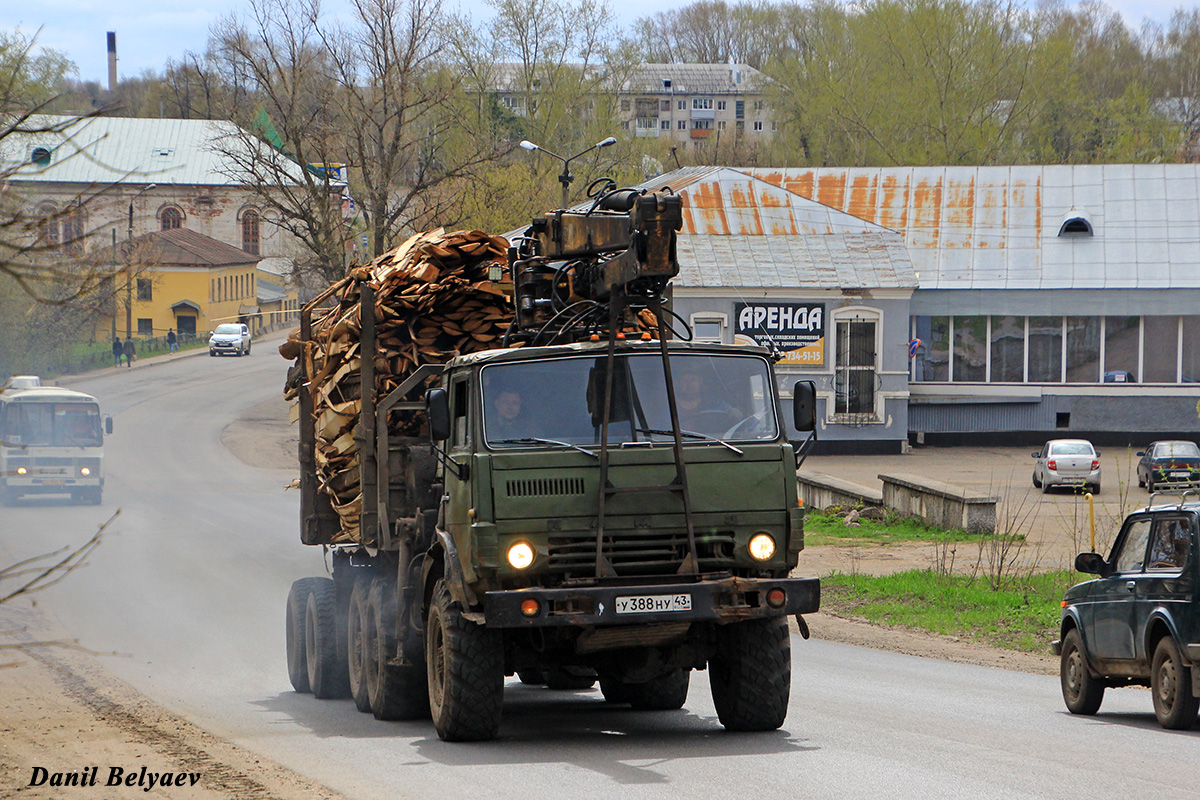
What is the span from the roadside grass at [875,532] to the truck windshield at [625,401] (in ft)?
54.4

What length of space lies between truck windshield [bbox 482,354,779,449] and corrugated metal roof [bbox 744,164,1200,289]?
122ft

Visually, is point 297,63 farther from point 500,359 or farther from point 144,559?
point 500,359

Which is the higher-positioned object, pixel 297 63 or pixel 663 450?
pixel 297 63

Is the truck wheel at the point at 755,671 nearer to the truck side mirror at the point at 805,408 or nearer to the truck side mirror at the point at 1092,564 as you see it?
A: the truck side mirror at the point at 805,408

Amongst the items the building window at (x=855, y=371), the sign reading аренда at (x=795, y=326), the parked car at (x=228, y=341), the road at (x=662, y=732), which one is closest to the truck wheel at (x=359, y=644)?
the road at (x=662, y=732)

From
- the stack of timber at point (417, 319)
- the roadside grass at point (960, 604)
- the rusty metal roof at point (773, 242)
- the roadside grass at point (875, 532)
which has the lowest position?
the roadside grass at point (875, 532)

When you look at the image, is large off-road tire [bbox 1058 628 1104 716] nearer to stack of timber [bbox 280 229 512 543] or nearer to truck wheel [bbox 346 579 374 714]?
stack of timber [bbox 280 229 512 543]

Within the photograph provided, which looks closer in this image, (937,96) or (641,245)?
(641,245)

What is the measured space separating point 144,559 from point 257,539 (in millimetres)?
3233

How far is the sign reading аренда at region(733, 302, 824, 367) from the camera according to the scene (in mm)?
42094

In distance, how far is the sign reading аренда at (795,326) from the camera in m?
42.1

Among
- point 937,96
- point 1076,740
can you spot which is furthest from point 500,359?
point 937,96

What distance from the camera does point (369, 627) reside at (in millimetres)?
11570

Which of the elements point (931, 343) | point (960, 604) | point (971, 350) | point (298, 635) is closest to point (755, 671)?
point (298, 635)
